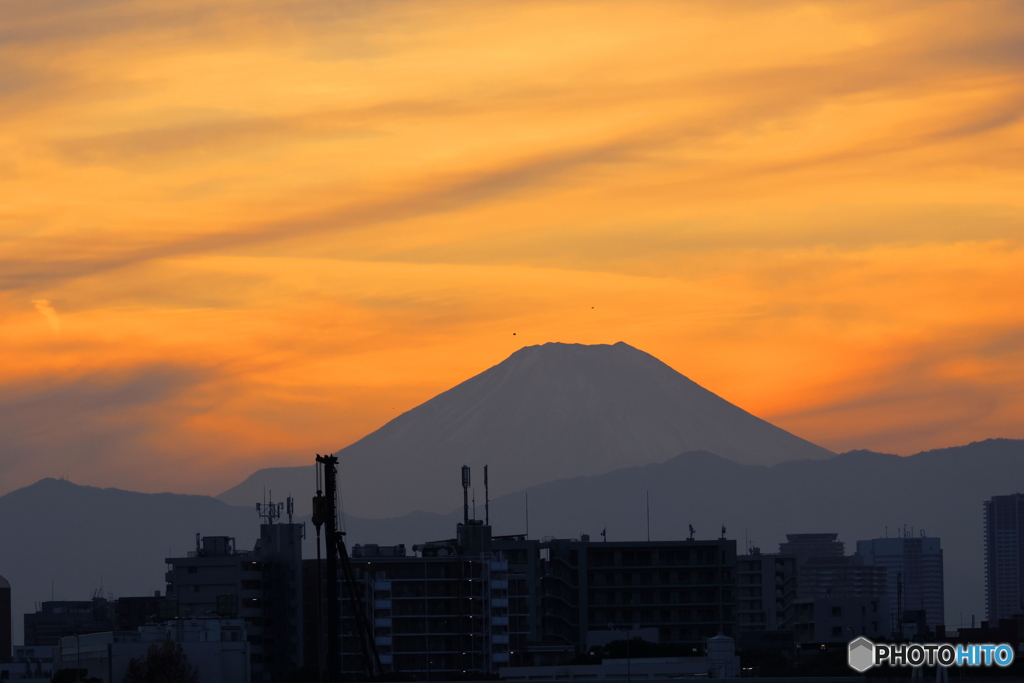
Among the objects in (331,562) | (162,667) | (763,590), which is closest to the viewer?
(331,562)

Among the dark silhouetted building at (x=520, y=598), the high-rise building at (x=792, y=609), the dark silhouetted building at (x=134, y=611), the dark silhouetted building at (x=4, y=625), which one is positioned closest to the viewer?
the dark silhouetted building at (x=520, y=598)

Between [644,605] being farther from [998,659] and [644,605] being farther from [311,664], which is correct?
[998,659]

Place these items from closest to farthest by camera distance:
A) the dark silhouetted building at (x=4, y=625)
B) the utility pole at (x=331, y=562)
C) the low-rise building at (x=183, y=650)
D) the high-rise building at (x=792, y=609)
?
the utility pole at (x=331, y=562)
the low-rise building at (x=183, y=650)
the high-rise building at (x=792, y=609)
the dark silhouetted building at (x=4, y=625)

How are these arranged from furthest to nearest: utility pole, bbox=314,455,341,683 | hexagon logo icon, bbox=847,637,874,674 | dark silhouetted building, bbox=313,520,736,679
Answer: dark silhouetted building, bbox=313,520,736,679 → utility pole, bbox=314,455,341,683 → hexagon logo icon, bbox=847,637,874,674

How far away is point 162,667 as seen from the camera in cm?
8944

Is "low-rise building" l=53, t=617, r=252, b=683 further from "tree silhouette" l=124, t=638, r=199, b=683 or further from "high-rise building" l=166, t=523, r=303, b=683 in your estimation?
"high-rise building" l=166, t=523, r=303, b=683

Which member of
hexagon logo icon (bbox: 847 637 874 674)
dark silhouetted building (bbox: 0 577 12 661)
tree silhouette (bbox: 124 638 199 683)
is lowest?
dark silhouetted building (bbox: 0 577 12 661)

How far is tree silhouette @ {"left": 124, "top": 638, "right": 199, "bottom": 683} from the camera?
8875cm

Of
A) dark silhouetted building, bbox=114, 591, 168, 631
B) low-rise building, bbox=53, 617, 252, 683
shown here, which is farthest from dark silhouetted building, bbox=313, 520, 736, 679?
dark silhouetted building, bbox=114, 591, 168, 631

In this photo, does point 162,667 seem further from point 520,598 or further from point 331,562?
point 520,598

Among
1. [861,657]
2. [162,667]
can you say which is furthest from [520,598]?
[861,657]

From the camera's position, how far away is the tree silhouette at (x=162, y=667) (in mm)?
88750

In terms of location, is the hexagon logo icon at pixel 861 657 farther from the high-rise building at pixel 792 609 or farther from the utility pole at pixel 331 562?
the high-rise building at pixel 792 609

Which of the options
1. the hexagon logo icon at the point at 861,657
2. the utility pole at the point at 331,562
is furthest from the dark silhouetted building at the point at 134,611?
the hexagon logo icon at the point at 861,657
